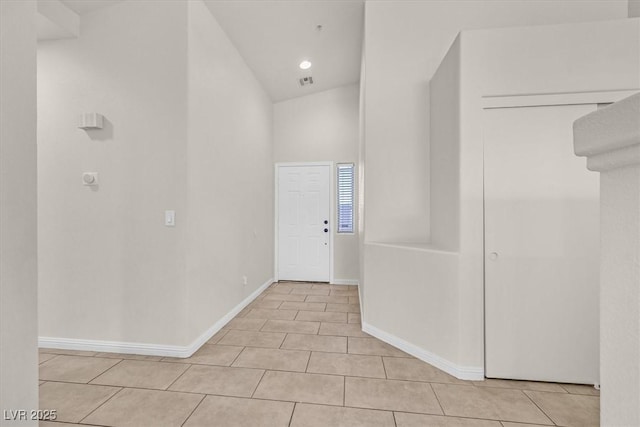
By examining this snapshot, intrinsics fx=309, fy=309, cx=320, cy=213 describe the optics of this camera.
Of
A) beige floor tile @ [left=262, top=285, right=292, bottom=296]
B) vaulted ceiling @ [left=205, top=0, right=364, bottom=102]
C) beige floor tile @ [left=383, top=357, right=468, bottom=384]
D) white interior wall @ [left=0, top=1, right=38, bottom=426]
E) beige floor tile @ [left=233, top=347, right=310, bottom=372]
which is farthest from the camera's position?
beige floor tile @ [left=262, top=285, right=292, bottom=296]

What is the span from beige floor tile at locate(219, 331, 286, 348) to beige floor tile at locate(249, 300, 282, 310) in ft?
2.64

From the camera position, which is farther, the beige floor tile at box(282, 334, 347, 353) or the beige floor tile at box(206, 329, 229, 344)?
the beige floor tile at box(206, 329, 229, 344)

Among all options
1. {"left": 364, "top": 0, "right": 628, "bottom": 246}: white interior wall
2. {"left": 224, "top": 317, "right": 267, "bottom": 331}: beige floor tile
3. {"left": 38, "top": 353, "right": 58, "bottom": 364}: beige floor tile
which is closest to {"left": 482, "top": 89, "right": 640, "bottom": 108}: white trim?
{"left": 364, "top": 0, "right": 628, "bottom": 246}: white interior wall

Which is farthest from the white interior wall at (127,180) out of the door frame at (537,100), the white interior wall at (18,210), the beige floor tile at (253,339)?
the door frame at (537,100)

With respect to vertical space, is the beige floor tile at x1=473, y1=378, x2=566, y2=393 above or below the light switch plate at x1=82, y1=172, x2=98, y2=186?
below

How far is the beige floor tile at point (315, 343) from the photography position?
2760 mm

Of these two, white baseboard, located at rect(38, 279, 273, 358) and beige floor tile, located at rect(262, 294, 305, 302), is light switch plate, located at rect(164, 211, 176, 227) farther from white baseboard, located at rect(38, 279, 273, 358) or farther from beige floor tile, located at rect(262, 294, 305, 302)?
beige floor tile, located at rect(262, 294, 305, 302)

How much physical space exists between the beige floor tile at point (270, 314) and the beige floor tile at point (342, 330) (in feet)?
1.52

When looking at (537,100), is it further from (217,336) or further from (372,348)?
(217,336)

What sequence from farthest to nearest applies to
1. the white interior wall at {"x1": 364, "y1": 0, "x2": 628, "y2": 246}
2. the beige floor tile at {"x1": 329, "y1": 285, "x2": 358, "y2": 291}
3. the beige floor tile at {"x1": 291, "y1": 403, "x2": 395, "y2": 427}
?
the beige floor tile at {"x1": 329, "y1": 285, "x2": 358, "y2": 291}
the white interior wall at {"x1": 364, "y1": 0, "x2": 628, "y2": 246}
the beige floor tile at {"x1": 291, "y1": 403, "x2": 395, "y2": 427}

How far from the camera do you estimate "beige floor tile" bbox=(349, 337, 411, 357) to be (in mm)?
2691

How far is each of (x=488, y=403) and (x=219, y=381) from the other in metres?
1.84

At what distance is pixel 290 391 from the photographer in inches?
83.4

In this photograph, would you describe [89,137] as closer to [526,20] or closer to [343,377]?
[343,377]
